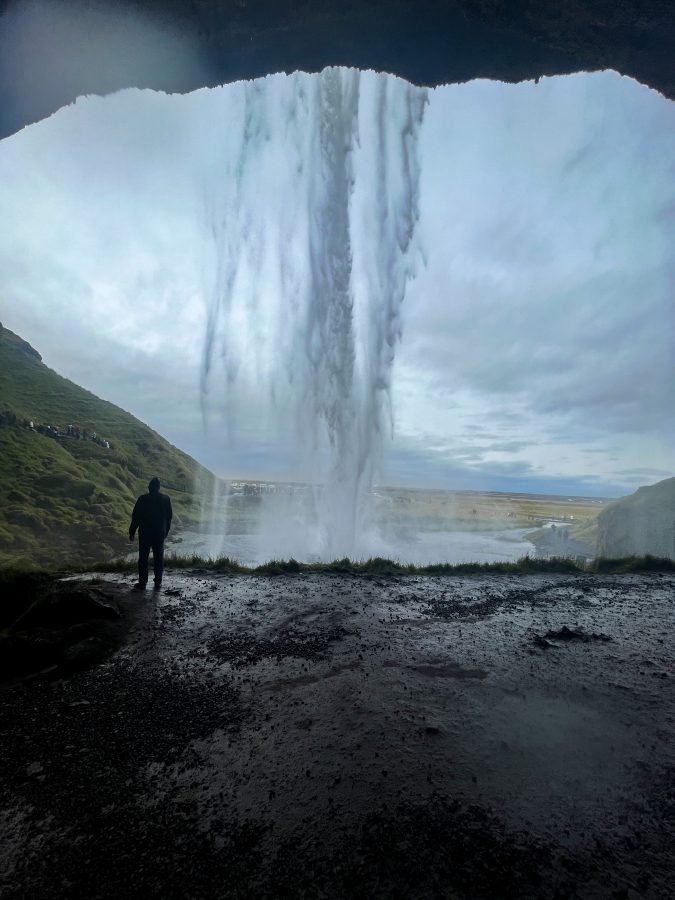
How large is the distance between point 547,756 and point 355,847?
2.27 meters

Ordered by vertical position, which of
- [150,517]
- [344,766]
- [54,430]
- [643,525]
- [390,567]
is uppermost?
[54,430]

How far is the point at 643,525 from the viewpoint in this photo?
57688 mm

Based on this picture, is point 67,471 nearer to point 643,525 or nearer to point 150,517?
point 150,517

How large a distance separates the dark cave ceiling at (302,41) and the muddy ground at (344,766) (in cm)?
1919

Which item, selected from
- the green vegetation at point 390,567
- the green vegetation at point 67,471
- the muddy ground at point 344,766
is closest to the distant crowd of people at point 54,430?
the green vegetation at point 67,471

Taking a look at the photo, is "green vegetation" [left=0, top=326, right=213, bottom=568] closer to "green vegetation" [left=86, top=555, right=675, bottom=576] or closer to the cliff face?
"green vegetation" [left=86, top=555, right=675, bottom=576]

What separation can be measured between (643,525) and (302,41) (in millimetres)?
68757

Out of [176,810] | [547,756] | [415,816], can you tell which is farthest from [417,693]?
[176,810]

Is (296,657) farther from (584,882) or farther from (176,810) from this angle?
(584,882)

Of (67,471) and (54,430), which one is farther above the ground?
(54,430)

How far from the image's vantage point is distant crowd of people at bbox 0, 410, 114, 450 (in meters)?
66.3

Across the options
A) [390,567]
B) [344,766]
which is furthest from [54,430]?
[344,766]

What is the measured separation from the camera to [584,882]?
270cm

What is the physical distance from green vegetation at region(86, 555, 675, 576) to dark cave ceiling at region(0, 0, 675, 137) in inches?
694
